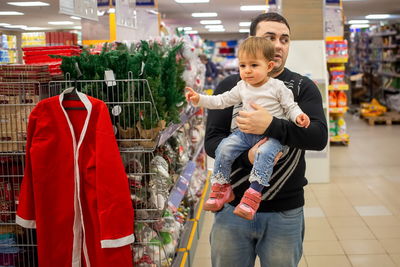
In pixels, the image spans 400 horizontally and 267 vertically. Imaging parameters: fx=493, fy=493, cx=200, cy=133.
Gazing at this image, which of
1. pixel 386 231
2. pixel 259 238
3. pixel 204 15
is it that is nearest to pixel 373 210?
pixel 386 231

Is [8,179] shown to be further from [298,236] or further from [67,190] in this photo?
[298,236]

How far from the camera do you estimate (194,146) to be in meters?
4.88

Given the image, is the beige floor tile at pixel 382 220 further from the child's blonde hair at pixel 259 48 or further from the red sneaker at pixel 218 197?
the child's blonde hair at pixel 259 48

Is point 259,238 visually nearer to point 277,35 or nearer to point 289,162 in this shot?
point 289,162

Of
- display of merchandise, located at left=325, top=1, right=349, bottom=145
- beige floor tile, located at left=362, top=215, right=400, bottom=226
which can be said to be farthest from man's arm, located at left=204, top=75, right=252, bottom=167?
display of merchandise, located at left=325, top=1, right=349, bottom=145

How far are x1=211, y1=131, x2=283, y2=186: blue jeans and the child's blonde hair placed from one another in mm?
317

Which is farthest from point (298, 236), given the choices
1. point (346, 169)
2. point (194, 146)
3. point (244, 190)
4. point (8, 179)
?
point (346, 169)

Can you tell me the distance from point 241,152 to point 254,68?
33 centimetres

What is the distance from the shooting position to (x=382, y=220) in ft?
15.9

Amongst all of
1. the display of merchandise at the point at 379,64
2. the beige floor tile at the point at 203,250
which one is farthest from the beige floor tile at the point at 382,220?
the display of merchandise at the point at 379,64

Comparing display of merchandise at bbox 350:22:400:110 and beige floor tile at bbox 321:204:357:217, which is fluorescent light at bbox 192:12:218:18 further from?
beige floor tile at bbox 321:204:357:217

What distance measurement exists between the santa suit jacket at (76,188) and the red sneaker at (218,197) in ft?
1.76

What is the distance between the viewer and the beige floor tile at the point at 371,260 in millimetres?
3811

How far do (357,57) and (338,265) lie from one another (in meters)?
15.2
